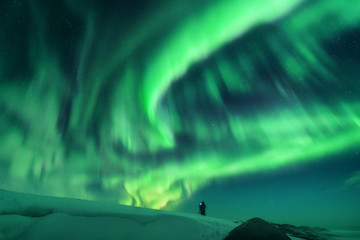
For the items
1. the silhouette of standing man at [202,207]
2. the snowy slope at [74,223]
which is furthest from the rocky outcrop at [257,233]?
the silhouette of standing man at [202,207]

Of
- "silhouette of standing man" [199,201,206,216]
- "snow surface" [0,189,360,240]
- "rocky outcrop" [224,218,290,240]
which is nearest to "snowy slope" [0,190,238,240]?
"snow surface" [0,189,360,240]

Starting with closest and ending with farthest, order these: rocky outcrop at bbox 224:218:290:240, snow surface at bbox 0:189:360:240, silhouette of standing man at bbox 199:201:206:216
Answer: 1. snow surface at bbox 0:189:360:240
2. rocky outcrop at bbox 224:218:290:240
3. silhouette of standing man at bbox 199:201:206:216

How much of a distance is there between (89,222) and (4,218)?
2074 mm

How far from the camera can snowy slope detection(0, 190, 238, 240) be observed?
4801 mm

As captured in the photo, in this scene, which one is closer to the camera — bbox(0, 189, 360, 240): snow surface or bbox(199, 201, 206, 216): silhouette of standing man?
bbox(0, 189, 360, 240): snow surface

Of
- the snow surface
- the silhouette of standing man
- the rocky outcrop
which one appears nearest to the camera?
the snow surface

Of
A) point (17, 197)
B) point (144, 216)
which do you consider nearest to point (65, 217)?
point (17, 197)

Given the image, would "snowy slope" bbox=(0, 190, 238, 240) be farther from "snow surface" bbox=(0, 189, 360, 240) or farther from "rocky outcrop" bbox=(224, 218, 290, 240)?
"rocky outcrop" bbox=(224, 218, 290, 240)

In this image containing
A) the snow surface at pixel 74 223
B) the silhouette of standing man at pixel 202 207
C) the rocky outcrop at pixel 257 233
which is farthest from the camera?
the silhouette of standing man at pixel 202 207

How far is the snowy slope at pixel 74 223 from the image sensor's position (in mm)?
4801

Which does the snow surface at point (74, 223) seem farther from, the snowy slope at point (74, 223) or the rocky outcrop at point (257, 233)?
the rocky outcrop at point (257, 233)

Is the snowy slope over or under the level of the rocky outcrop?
over

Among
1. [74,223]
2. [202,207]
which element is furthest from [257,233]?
[202,207]

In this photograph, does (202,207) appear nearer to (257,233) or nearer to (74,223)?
(257,233)
